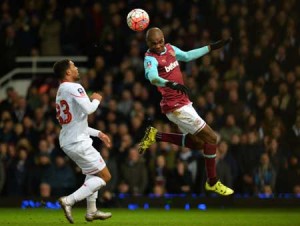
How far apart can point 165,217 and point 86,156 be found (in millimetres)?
2732

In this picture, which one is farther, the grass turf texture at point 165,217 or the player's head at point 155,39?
the player's head at point 155,39

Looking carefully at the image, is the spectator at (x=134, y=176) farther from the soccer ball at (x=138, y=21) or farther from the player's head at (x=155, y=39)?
the player's head at (x=155, y=39)

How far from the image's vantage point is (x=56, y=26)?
21.8 m

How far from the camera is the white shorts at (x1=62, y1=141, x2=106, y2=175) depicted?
1267cm

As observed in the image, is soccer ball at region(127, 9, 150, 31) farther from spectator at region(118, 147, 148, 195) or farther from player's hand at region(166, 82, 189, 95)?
spectator at region(118, 147, 148, 195)

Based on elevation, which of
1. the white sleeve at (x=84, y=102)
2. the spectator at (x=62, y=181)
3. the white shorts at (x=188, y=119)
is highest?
the white sleeve at (x=84, y=102)

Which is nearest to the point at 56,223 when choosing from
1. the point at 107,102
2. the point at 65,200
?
the point at 65,200

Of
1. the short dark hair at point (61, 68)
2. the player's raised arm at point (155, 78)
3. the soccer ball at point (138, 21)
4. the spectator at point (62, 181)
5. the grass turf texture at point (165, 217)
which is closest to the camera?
the short dark hair at point (61, 68)

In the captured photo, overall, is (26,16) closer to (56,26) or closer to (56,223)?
(56,26)

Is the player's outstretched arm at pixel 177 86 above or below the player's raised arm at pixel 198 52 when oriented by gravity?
below

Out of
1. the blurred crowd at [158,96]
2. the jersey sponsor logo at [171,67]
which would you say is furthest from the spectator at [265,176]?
the jersey sponsor logo at [171,67]

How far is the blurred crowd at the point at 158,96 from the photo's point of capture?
1820 centimetres

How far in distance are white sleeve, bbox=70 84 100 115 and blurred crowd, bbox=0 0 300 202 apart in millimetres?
5197

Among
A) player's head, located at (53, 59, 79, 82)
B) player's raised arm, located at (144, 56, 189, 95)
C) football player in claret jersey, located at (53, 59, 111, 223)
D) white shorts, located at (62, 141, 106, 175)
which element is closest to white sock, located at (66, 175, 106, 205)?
football player in claret jersey, located at (53, 59, 111, 223)
